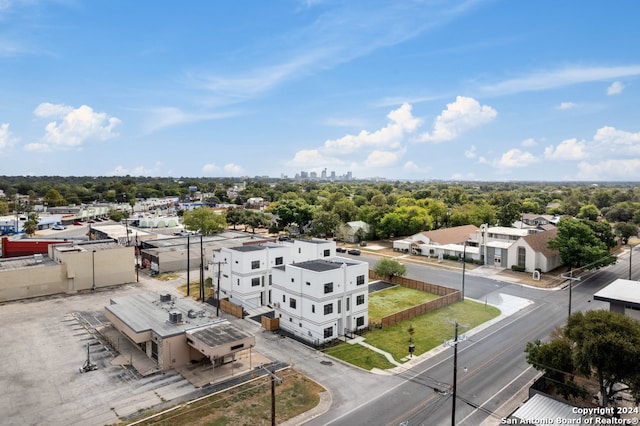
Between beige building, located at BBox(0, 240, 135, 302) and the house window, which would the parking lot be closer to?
beige building, located at BBox(0, 240, 135, 302)

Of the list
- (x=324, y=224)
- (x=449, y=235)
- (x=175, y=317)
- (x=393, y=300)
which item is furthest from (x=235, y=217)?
(x=175, y=317)

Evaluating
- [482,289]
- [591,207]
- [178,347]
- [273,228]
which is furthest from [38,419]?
[591,207]

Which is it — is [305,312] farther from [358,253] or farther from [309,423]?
[358,253]

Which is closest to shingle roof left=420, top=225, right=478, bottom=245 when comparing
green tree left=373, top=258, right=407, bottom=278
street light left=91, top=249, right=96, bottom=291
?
green tree left=373, top=258, right=407, bottom=278

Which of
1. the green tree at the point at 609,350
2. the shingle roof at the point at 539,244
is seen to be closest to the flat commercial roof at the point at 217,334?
the green tree at the point at 609,350

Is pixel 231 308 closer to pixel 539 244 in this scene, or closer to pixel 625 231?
pixel 539 244
